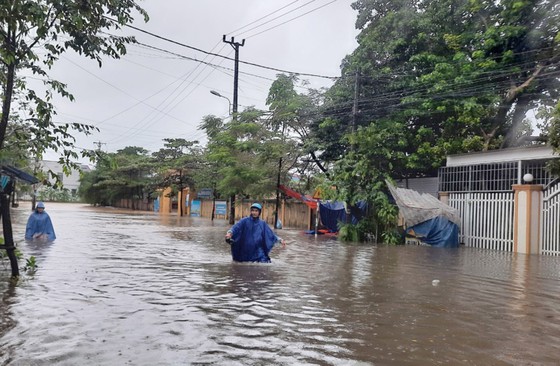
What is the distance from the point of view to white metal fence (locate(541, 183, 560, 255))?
16094 mm

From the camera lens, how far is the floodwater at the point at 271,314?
4.85m

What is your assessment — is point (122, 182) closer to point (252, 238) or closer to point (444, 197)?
point (444, 197)

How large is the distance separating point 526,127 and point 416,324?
20958 millimetres

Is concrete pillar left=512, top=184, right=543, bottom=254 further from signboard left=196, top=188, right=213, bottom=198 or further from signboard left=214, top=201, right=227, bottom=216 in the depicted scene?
signboard left=196, top=188, right=213, bottom=198

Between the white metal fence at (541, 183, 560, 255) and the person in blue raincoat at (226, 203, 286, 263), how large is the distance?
969cm

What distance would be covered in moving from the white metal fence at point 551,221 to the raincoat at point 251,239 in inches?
387

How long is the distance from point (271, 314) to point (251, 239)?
4.66 m

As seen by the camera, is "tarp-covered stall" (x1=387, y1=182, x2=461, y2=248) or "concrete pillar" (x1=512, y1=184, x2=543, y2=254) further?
"tarp-covered stall" (x1=387, y1=182, x2=461, y2=248)

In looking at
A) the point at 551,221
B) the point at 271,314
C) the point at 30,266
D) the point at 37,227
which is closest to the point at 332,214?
the point at 551,221

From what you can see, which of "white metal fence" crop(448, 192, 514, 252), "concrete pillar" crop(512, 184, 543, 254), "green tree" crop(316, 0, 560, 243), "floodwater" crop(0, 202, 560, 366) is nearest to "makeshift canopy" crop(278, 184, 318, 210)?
"green tree" crop(316, 0, 560, 243)

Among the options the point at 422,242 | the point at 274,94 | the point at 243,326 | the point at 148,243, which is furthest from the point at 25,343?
the point at 274,94

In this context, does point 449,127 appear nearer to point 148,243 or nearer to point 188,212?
point 148,243

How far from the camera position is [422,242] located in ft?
65.9

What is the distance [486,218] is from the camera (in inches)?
747
